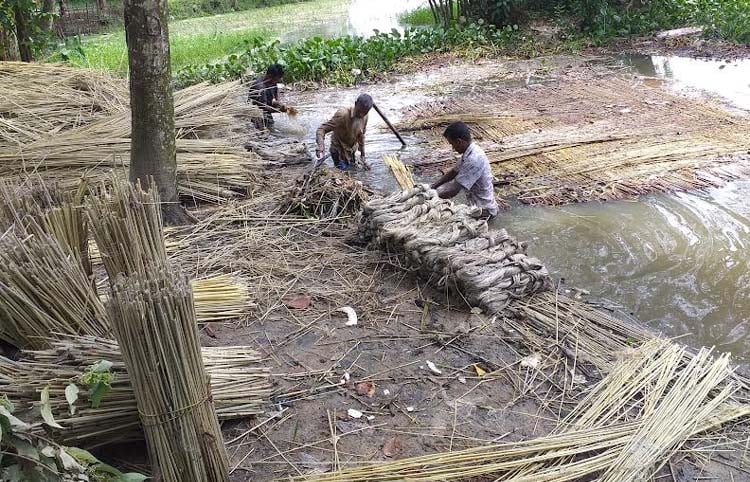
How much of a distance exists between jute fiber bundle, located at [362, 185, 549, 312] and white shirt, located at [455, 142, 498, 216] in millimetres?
498

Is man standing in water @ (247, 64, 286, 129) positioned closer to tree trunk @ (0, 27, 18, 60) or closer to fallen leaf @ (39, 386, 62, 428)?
tree trunk @ (0, 27, 18, 60)

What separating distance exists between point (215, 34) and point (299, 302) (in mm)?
13563

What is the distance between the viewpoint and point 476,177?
16.5 ft

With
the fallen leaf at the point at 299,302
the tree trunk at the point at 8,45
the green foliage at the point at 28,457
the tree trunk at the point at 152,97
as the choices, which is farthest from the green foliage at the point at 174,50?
the green foliage at the point at 28,457

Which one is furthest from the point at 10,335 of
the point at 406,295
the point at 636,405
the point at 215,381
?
the point at 636,405

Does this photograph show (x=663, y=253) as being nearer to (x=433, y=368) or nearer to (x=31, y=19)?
(x=433, y=368)

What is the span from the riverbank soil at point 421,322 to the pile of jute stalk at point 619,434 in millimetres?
96

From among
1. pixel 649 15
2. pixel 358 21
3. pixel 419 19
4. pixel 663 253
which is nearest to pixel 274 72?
pixel 663 253

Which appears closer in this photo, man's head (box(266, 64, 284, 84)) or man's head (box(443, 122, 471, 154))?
man's head (box(443, 122, 471, 154))

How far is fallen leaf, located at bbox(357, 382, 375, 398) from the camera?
308 centimetres

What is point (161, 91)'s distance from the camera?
4398mm

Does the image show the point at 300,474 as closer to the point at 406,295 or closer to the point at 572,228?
the point at 406,295

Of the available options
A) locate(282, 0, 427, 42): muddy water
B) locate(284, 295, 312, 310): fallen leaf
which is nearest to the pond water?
locate(284, 295, 312, 310): fallen leaf

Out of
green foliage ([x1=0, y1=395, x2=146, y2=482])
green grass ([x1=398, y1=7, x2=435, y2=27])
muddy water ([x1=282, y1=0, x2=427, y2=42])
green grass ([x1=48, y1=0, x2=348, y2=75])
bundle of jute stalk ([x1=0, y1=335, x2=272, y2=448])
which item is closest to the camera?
green foliage ([x1=0, y1=395, x2=146, y2=482])
